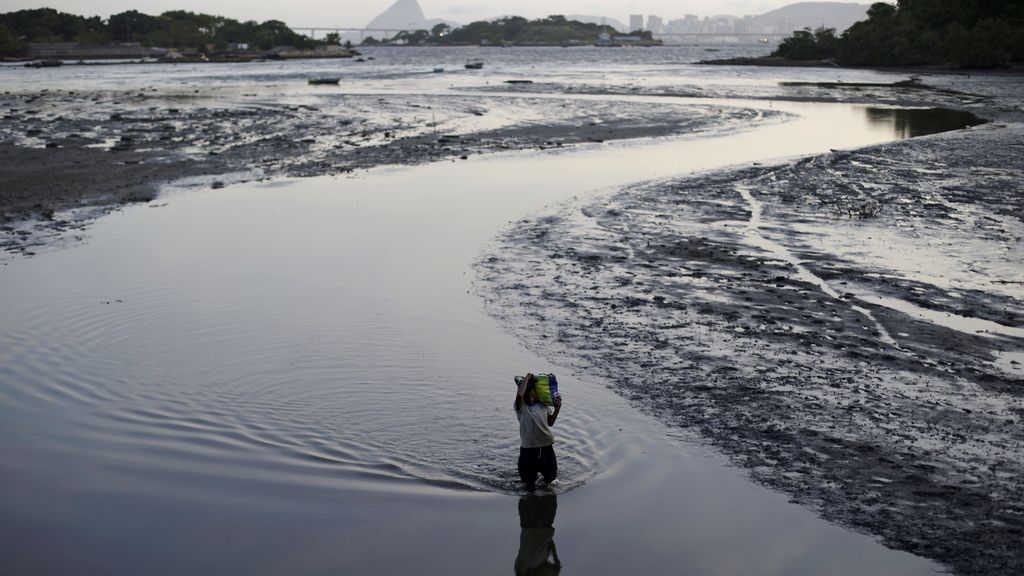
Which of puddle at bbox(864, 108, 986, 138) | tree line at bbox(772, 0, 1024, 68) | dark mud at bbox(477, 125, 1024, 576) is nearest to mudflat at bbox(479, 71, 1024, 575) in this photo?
dark mud at bbox(477, 125, 1024, 576)

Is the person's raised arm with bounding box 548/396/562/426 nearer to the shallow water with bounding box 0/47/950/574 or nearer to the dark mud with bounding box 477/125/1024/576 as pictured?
the shallow water with bounding box 0/47/950/574

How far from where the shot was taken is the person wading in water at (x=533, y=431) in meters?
8.09

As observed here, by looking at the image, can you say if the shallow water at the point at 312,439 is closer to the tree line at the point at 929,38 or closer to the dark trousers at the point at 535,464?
the dark trousers at the point at 535,464

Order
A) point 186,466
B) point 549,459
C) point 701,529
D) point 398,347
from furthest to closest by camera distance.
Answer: point 398,347, point 186,466, point 549,459, point 701,529

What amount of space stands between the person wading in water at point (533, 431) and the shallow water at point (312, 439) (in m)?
0.33

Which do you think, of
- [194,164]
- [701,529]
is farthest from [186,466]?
[194,164]

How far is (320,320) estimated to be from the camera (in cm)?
1363

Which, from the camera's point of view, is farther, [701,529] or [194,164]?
[194,164]

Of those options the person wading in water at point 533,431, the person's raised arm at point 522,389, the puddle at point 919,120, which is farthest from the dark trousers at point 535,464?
the puddle at point 919,120

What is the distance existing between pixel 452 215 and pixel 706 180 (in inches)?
303

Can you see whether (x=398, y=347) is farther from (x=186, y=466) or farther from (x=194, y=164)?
(x=194, y=164)

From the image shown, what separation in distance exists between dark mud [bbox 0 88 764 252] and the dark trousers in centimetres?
1389

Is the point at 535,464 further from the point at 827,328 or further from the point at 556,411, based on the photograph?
the point at 827,328

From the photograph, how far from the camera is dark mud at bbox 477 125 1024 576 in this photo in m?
8.29
